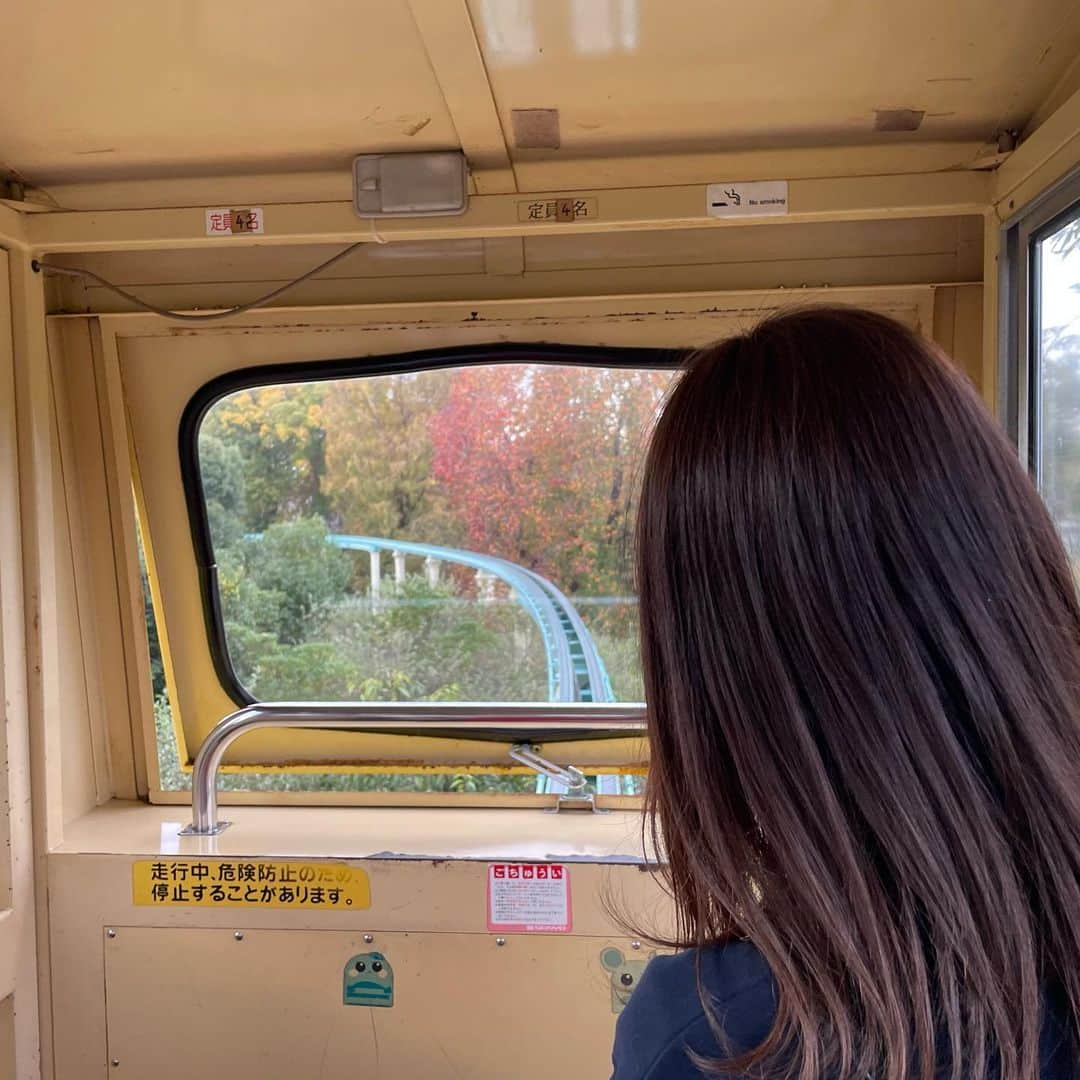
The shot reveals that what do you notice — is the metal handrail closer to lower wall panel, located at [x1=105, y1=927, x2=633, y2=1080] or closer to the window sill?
the window sill

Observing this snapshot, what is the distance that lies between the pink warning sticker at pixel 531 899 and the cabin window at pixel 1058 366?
1115mm

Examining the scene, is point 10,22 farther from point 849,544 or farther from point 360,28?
point 849,544

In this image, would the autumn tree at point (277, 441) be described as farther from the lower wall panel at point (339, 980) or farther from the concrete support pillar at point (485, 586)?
the lower wall panel at point (339, 980)

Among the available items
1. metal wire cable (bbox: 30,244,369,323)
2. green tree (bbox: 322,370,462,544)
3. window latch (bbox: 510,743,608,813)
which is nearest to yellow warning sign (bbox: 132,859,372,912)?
window latch (bbox: 510,743,608,813)

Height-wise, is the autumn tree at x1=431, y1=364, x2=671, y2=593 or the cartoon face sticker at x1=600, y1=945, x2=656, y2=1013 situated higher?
the autumn tree at x1=431, y1=364, x2=671, y2=593

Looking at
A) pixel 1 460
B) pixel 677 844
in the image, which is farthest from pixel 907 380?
pixel 1 460

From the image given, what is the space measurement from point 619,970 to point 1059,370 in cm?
139

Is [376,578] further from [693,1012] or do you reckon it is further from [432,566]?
[693,1012]

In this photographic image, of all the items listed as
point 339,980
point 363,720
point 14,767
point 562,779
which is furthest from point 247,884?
point 562,779

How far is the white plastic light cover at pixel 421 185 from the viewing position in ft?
5.83

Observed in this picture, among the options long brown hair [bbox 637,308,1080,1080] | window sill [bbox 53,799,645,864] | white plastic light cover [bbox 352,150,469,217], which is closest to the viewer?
long brown hair [bbox 637,308,1080,1080]

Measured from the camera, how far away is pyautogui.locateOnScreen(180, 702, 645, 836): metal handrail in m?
1.93

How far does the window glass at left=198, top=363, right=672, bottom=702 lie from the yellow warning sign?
1.78ft

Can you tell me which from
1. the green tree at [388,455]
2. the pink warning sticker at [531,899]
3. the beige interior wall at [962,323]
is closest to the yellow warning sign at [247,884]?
the pink warning sticker at [531,899]
